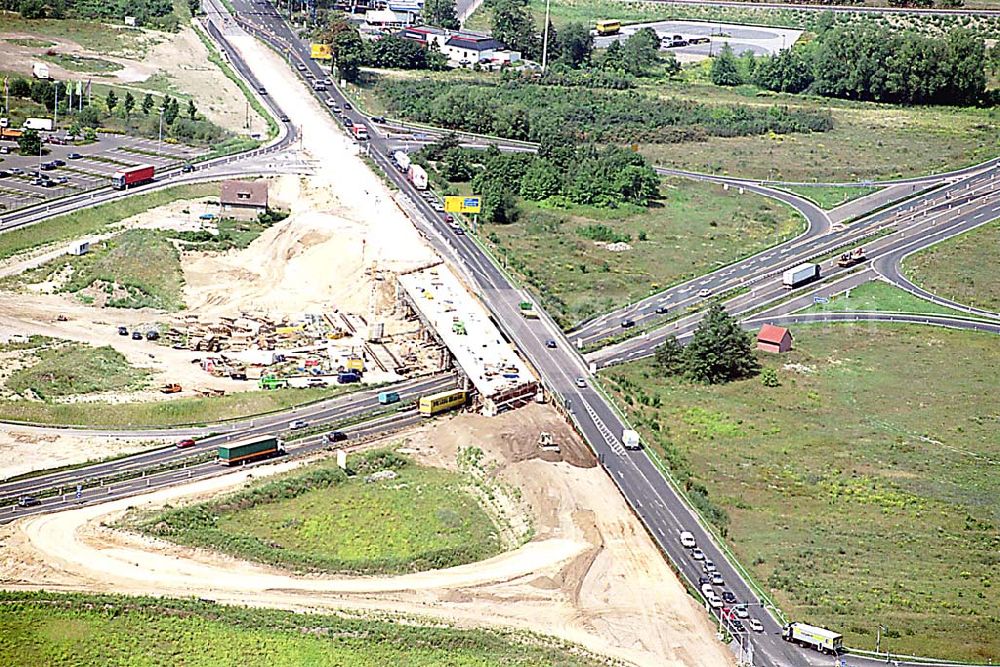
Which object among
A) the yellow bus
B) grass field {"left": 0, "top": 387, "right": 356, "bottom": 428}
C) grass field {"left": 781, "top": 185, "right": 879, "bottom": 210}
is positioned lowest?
grass field {"left": 0, "top": 387, "right": 356, "bottom": 428}

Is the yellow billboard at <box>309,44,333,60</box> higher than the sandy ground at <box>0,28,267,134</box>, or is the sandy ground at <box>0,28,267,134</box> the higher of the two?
the yellow billboard at <box>309,44,333,60</box>

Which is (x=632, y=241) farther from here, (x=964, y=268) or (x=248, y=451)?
(x=248, y=451)

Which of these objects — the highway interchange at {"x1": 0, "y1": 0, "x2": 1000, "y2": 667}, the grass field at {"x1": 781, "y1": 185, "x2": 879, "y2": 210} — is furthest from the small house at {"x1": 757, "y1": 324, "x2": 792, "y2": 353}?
the grass field at {"x1": 781, "y1": 185, "x2": 879, "y2": 210}

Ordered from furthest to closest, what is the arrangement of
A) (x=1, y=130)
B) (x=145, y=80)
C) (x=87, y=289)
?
(x=145, y=80), (x=1, y=130), (x=87, y=289)

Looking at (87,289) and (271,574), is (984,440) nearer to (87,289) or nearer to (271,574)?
(271,574)

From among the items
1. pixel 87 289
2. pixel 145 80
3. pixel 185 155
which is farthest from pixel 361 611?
pixel 145 80

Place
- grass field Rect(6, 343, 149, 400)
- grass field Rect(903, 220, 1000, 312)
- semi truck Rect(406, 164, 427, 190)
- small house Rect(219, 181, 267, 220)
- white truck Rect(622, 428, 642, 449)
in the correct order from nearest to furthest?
1. white truck Rect(622, 428, 642, 449)
2. grass field Rect(6, 343, 149, 400)
3. grass field Rect(903, 220, 1000, 312)
4. small house Rect(219, 181, 267, 220)
5. semi truck Rect(406, 164, 427, 190)

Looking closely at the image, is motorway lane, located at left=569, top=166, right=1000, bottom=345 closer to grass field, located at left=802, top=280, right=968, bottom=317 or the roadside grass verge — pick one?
grass field, located at left=802, top=280, right=968, bottom=317
